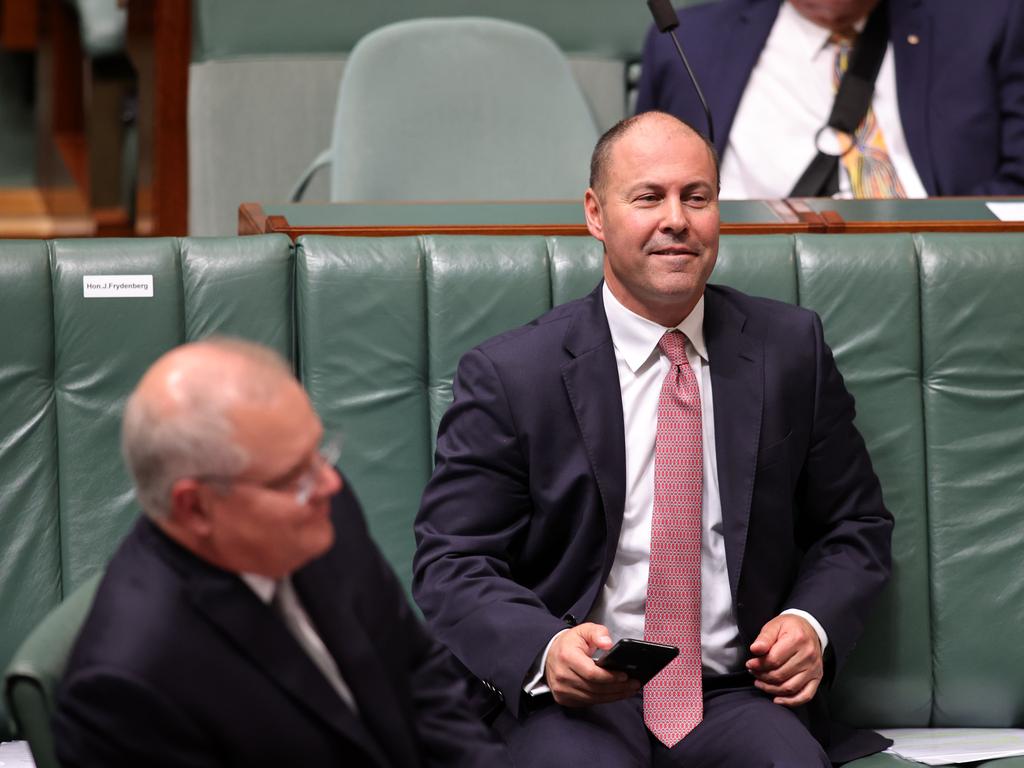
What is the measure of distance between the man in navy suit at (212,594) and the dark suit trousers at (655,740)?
0.49m

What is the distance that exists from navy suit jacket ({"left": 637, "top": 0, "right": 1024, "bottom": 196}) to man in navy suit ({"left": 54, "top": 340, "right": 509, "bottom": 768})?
1.85m

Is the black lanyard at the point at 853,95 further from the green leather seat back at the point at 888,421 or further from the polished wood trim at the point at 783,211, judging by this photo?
the green leather seat back at the point at 888,421

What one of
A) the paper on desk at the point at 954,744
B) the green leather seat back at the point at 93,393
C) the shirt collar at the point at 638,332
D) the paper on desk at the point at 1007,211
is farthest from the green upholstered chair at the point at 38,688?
the paper on desk at the point at 1007,211

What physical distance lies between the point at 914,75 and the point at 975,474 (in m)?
1.05

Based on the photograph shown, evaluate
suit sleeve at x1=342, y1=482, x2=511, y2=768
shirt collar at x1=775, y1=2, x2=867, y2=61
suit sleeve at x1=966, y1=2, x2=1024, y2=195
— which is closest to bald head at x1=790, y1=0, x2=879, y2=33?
shirt collar at x1=775, y1=2, x2=867, y2=61

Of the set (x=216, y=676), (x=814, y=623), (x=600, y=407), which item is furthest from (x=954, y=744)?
(x=216, y=676)

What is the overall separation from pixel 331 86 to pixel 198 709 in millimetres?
2425

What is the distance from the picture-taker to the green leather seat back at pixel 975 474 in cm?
214

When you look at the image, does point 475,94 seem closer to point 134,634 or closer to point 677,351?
point 677,351

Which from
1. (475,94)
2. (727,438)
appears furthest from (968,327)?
(475,94)

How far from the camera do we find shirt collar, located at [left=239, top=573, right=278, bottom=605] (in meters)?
1.31

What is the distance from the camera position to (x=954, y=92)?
2.90m

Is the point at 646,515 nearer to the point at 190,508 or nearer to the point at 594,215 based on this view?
the point at 594,215

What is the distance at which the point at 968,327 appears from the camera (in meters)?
2.17
